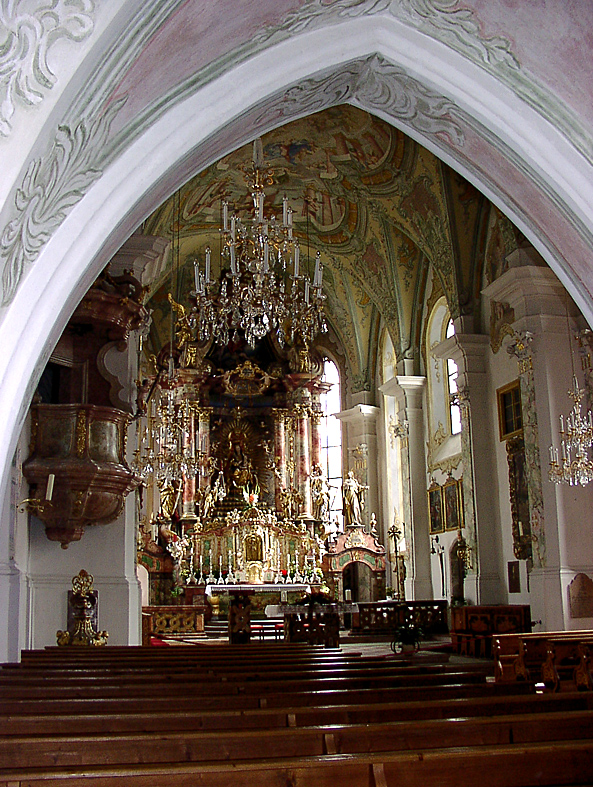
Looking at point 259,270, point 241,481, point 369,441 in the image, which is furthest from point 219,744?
point 241,481

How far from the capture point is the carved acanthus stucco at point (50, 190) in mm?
4523

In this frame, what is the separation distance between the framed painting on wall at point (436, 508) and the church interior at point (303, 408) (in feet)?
0.86

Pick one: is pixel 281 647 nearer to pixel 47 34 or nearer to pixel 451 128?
pixel 451 128

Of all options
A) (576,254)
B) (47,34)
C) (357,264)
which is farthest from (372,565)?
(47,34)

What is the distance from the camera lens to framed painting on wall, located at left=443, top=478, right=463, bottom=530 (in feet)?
53.7

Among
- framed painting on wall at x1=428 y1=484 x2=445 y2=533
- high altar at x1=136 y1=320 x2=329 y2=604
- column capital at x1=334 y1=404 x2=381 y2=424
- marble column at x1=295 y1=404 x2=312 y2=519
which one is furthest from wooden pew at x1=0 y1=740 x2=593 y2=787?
marble column at x1=295 y1=404 x2=312 y2=519

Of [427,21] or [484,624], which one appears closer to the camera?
[427,21]

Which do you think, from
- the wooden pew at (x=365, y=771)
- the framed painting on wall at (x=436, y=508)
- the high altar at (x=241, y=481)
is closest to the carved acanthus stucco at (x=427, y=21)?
the wooden pew at (x=365, y=771)

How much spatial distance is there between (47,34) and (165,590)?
56.4 ft

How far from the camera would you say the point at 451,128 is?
670cm

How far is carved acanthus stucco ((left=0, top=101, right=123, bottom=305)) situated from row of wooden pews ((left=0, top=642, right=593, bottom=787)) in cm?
222

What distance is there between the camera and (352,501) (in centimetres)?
2031

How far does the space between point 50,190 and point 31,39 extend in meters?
0.88

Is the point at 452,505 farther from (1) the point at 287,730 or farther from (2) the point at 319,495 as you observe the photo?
(1) the point at 287,730
